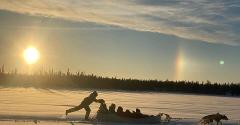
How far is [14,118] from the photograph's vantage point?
72.5ft

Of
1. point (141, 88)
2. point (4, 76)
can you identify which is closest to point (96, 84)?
point (141, 88)

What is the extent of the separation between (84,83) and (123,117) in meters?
69.2

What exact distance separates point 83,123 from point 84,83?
71.1 m

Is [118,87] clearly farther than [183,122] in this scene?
Yes

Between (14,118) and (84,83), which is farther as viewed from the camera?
(84,83)

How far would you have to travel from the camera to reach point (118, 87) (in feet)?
310

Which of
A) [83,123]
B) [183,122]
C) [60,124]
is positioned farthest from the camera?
[183,122]

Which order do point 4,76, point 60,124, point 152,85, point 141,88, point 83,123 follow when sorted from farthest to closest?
1. point 152,85
2. point 141,88
3. point 4,76
4. point 83,123
5. point 60,124

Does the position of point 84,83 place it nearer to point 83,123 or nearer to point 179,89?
point 179,89

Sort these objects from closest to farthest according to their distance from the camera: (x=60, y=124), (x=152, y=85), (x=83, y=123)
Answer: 1. (x=60, y=124)
2. (x=83, y=123)
3. (x=152, y=85)

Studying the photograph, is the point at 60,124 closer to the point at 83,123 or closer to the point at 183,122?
the point at 83,123

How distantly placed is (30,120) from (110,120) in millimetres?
4267

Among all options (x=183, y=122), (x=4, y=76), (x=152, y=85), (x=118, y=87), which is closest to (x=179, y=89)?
(x=152, y=85)

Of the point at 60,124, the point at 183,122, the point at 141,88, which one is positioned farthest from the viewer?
the point at 141,88
